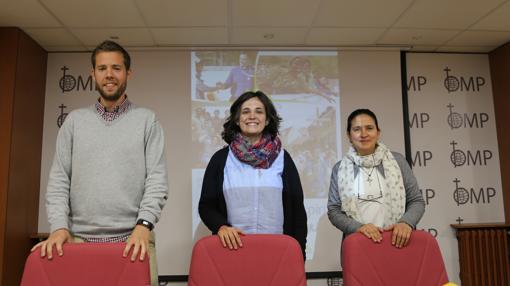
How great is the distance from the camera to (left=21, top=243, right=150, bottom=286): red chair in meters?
1.14

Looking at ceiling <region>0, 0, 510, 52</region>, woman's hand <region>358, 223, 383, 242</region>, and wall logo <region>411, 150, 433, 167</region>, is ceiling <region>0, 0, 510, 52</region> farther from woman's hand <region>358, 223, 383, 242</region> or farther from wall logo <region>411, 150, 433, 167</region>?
woman's hand <region>358, 223, 383, 242</region>

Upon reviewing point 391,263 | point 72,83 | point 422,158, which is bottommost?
point 391,263

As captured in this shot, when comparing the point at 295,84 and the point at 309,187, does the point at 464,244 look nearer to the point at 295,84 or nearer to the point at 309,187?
the point at 309,187

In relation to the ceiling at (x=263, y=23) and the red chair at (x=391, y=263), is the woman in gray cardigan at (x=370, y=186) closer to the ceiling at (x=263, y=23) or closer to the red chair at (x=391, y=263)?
the red chair at (x=391, y=263)

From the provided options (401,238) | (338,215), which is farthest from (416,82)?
(401,238)

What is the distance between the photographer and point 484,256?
3.56m

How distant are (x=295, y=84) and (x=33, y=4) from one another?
215 cm

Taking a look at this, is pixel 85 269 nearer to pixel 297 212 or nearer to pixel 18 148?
pixel 297 212

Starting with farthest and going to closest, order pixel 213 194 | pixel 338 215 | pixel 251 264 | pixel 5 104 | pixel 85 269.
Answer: pixel 5 104 < pixel 338 215 < pixel 213 194 < pixel 251 264 < pixel 85 269

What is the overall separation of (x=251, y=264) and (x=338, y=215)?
2.46ft

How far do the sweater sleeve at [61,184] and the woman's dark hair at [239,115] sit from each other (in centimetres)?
70

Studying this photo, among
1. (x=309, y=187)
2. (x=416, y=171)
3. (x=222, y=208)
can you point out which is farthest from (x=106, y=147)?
(x=416, y=171)

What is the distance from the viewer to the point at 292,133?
362 cm

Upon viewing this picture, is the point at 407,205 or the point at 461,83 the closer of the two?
the point at 407,205
